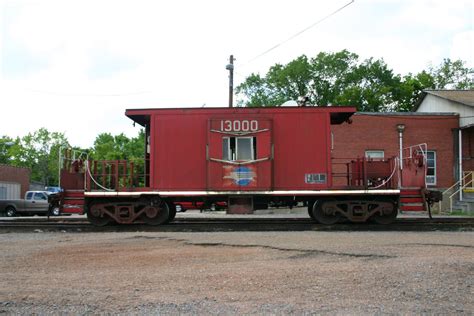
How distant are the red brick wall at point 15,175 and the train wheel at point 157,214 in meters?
30.5

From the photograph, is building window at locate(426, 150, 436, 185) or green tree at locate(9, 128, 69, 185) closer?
building window at locate(426, 150, 436, 185)

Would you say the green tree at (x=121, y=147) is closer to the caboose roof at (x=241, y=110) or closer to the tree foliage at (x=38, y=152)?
the tree foliage at (x=38, y=152)

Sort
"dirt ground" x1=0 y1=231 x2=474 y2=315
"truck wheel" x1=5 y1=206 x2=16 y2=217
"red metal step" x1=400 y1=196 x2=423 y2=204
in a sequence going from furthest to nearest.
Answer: "truck wheel" x1=5 y1=206 x2=16 y2=217 < "red metal step" x1=400 y1=196 x2=423 y2=204 < "dirt ground" x1=0 y1=231 x2=474 y2=315

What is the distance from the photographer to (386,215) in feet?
41.2

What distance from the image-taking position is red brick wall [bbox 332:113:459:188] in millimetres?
25344

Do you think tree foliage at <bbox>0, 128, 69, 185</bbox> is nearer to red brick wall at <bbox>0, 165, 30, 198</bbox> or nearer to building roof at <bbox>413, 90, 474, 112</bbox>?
red brick wall at <bbox>0, 165, 30, 198</bbox>

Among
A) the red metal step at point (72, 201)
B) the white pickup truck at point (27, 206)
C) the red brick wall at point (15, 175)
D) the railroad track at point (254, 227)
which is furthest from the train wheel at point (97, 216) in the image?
the red brick wall at point (15, 175)

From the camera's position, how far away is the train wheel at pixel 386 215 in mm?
12281

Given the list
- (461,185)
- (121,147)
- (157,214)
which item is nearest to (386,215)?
(157,214)

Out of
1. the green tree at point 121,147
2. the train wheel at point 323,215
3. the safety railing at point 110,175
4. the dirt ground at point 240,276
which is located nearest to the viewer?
the dirt ground at point 240,276

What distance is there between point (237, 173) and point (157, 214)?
7.90 ft

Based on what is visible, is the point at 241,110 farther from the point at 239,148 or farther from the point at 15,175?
the point at 15,175

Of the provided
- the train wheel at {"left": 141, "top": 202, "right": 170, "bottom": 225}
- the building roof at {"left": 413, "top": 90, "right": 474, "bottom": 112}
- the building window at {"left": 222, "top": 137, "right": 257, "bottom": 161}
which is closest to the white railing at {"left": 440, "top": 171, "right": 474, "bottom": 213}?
the building roof at {"left": 413, "top": 90, "right": 474, "bottom": 112}

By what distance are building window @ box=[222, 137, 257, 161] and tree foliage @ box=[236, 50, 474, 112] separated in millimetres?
37080
